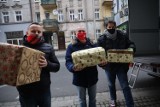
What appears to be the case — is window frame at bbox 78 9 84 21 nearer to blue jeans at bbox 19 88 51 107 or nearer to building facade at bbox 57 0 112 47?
building facade at bbox 57 0 112 47

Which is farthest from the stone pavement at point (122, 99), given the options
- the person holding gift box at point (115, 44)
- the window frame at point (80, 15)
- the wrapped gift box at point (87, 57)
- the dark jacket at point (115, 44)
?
the window frame at point (80, 15)

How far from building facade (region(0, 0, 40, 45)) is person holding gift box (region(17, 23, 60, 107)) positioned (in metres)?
28.4

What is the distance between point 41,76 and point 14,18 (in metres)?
29.6

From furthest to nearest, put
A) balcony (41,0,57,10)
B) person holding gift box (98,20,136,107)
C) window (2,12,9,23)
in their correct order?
1. balcony (41,0,57,10)
2. window (2,12,9,23)
3. person holding gift box (98,20,136,107)

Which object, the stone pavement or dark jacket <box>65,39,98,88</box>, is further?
the stone pavement

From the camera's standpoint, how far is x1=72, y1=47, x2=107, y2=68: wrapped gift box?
3473mm

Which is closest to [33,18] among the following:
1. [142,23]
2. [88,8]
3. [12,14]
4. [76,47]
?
[12,14]

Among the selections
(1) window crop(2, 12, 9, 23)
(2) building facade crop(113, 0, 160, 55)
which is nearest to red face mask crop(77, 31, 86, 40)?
(2) building facade crop(113, 0, 160, 55)

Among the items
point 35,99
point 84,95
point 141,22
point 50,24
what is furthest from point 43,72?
point 50,24

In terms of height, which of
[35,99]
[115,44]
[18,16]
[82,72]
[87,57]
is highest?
[18,16]

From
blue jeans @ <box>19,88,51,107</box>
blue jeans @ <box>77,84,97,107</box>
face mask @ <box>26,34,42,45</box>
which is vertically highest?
face mask @ <box>26,34,42,45</box>

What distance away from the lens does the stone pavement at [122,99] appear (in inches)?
203

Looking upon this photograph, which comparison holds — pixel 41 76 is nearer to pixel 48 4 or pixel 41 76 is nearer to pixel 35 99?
pixel 35 99

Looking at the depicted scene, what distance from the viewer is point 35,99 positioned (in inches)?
121
